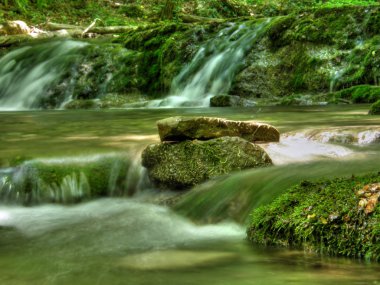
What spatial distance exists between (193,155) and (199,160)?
0.07 meters

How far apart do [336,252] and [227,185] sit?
154 cm

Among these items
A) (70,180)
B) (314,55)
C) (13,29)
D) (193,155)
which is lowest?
(70,180)

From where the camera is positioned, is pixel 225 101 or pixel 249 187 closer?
pixel 249 187

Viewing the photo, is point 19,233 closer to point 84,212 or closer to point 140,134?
point 84,212

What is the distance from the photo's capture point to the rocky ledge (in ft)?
15.3

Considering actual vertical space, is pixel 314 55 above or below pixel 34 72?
above

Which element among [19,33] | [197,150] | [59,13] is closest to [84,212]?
[197,150]

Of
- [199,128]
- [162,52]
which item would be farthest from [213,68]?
[199,128]

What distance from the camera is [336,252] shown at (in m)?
2.84

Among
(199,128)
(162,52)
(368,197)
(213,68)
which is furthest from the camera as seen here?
(162,52)

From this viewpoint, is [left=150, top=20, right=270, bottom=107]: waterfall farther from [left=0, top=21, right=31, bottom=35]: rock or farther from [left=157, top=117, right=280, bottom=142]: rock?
[left=0, top=21, right=31, bottom=35]: rock

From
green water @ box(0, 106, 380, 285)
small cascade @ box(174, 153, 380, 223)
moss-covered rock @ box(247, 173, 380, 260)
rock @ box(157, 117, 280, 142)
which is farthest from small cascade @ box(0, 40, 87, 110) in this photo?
moss-covered rock @ box(247, 173, 380, 260)

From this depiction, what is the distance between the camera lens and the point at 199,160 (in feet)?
15.5

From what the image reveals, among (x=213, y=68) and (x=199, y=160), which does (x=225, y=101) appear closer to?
(x=213, y=68)
